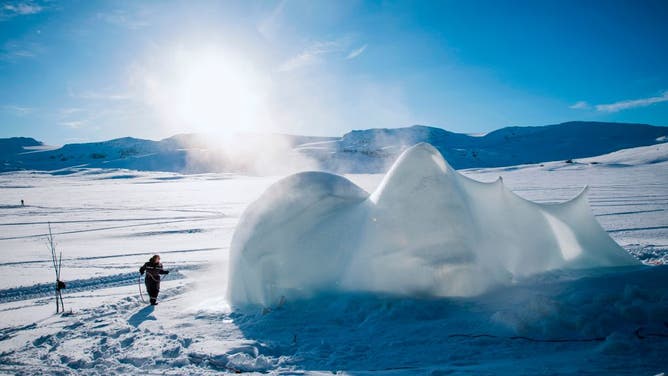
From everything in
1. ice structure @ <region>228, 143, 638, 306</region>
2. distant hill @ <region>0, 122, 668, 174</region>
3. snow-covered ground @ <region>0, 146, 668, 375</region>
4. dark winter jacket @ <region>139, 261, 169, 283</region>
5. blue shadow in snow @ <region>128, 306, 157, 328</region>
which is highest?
distant hill @ <region>0, 122, 668, 174</region>

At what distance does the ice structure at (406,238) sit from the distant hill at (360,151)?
54601mm

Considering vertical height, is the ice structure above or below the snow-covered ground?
above

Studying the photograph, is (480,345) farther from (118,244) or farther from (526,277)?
(118,244)

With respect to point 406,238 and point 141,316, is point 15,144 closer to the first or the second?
point 141,316

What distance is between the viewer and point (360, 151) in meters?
81.8

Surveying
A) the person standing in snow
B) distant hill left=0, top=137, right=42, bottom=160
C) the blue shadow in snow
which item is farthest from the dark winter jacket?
distant hill left=0, top=137, right=42, bottom=160

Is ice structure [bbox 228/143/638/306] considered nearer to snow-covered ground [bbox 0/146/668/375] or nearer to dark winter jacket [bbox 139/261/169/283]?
snow-covered ground [bbox 0/146/668/375]

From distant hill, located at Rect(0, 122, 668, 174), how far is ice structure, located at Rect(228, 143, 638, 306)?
179 feet

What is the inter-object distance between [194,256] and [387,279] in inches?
292

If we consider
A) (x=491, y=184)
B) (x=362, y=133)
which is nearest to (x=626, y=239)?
(x=491, y=184)

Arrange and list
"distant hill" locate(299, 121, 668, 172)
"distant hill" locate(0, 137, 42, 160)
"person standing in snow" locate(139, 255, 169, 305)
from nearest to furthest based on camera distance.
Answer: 1. "person standing in snow" locate(139, 255, 169, 305)
2. "distant hill" locate(299, 121, 668, 172)
3. "distant hill" locate(0, 137, 42, 160)

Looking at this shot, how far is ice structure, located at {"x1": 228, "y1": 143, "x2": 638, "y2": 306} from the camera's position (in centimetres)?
632

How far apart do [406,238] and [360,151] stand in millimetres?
75911

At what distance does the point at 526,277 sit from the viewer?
674 cm
